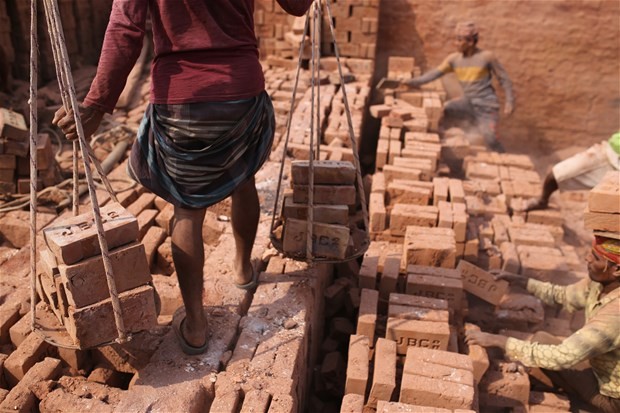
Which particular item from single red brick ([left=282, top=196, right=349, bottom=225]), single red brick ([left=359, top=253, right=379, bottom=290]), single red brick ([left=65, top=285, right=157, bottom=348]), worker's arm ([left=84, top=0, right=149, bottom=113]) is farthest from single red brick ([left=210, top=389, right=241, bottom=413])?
single red brick ([left=359, top=253, right=379, bottom=290])

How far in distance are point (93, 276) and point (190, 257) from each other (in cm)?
42

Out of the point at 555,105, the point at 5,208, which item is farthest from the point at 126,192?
the point at 555,105

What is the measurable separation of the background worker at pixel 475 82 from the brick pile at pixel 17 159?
4496mm

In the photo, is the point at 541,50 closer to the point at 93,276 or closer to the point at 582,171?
the point at 582,171

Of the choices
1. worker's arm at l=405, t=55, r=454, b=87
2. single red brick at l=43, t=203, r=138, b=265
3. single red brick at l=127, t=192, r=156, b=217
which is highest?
single red brick at l=43, t=203, r=138, b=265

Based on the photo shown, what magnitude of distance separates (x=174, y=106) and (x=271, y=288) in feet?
4.14

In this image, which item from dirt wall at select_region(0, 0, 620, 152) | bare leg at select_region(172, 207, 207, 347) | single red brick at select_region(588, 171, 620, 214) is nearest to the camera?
bare leg at select_region(172, 207, 207, 347)

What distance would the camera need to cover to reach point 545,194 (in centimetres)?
521

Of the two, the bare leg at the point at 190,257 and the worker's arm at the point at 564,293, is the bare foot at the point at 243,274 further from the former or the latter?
the worker's arm at the point at 564,293

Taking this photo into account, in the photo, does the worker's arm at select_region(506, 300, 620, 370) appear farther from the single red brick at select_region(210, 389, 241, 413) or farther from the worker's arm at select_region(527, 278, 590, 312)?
the single red brick at select_region(210, 389, 241, 413)

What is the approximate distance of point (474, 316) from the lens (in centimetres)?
408

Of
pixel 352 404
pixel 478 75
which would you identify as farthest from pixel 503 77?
pixel 352 404

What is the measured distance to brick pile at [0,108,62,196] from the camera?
4.60 m

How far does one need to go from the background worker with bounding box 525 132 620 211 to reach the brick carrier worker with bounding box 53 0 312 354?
339 centimetres
